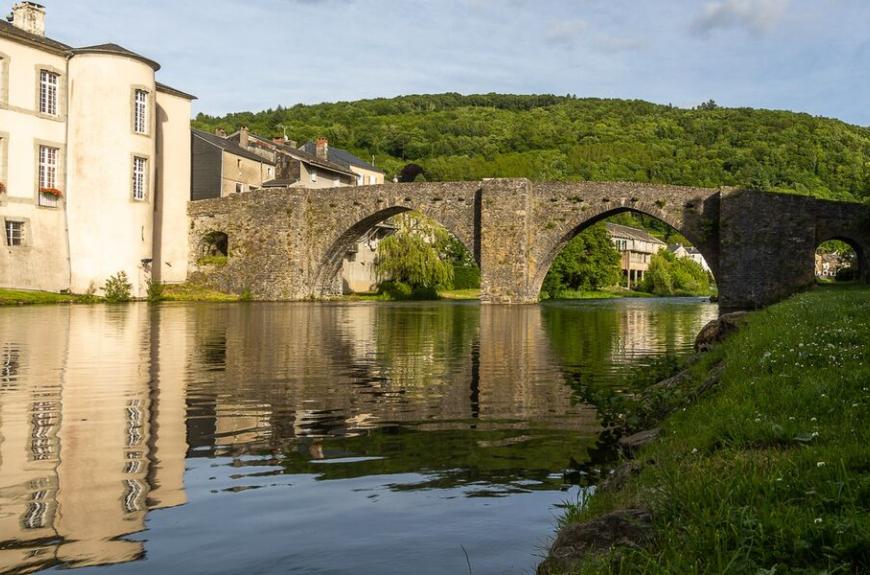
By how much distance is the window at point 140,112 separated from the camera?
36.1 metres

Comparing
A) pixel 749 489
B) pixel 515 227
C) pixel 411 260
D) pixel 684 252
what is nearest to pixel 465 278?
pixel 411 260

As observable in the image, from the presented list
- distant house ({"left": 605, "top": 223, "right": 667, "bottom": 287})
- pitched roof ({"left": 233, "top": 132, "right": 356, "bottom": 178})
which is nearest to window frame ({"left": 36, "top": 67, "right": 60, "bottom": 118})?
pitched roof ({"left": 233, "top": 132, "right": 356, "bottom": 178})

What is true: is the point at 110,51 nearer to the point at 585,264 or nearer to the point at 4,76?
the point at 4,76

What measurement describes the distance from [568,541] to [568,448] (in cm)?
308

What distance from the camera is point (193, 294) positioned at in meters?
39.5

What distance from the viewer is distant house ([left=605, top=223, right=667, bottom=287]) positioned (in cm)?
8349

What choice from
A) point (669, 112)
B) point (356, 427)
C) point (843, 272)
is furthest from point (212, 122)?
point (356, 427)

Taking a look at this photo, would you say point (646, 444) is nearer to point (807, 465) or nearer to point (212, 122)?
point (807, 465)

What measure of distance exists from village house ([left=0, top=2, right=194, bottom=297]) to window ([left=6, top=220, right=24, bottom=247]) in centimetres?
4

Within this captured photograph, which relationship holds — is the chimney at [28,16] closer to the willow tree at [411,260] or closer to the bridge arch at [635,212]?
the willow tree at [411,260]

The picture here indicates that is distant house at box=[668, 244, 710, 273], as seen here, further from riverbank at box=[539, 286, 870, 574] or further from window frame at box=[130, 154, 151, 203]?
riverbank at box=[539, 286, 870, 574]

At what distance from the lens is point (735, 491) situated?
333 cm

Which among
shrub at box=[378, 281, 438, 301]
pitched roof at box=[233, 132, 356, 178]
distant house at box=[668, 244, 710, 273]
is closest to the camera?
shrub at box=[378, 281, 438, 301]

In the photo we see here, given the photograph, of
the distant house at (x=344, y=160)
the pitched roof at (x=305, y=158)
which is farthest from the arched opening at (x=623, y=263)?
the pitched roof at (x=305, y=158)
